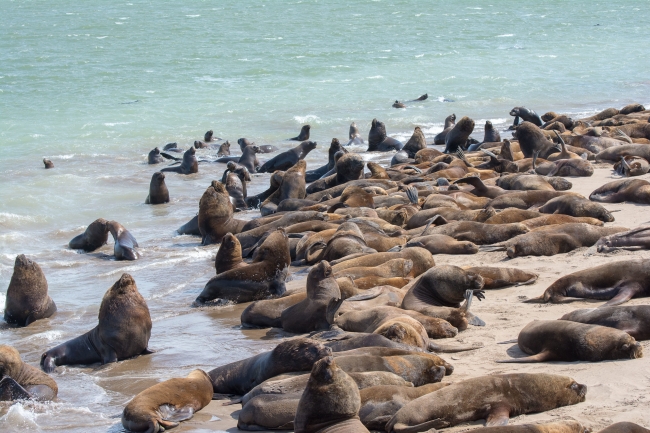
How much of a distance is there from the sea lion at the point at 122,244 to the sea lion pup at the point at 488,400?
6.72 metres

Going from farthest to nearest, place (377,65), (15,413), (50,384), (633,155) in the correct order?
(377,65), (633,155), (50,384), (15,413)

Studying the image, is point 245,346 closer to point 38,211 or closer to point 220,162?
point 38,211

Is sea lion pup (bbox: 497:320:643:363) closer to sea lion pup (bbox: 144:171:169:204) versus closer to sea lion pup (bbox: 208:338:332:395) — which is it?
sea lion pup (bbox: 208:338:332:395)

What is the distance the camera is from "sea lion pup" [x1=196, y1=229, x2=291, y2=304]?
26.1ft

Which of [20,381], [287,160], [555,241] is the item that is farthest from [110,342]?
[287,160]

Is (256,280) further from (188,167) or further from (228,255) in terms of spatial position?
(188,167)

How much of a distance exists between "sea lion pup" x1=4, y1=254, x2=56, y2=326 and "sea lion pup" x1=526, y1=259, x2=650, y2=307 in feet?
15.0

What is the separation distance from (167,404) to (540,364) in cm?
223

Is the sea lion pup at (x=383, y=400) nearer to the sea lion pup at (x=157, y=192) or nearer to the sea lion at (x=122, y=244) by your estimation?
the sea lion at (x=122, y=244)

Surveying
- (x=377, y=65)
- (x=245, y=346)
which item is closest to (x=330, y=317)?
(x=245, y=346)

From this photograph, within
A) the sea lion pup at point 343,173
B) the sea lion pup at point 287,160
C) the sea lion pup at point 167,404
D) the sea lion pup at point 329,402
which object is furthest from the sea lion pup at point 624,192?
the sea lion pup at point 287,160

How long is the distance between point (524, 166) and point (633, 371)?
319 inches

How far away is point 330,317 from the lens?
6.20 meters

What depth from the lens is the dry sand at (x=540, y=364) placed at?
165 inches
